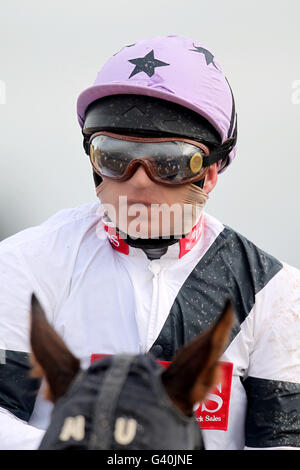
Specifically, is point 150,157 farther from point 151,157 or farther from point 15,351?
point 15,351

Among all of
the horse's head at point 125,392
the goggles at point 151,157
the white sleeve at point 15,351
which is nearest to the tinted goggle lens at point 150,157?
the goggles at point 151,157

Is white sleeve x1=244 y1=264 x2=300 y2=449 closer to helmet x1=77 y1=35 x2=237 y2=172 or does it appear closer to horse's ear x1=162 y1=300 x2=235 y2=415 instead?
helmet x1=77 y1=35 x2=237 y2=172

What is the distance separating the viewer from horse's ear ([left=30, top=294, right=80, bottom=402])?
50 cm

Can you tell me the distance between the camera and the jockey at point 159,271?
1.10m

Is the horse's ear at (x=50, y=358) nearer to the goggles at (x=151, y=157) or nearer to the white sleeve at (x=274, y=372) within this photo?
the goggles at (x=151, y=157)

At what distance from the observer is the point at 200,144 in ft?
3.72

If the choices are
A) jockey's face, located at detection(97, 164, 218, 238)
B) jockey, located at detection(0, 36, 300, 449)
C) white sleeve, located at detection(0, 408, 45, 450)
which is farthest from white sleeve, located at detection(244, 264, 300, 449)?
white sleeve, located at detection(0, 408, 45, 450)

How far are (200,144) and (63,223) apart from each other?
39 cm

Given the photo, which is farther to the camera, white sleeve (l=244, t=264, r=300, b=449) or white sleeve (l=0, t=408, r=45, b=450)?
white sleeve (l=244, t=264, r=300, b=449)

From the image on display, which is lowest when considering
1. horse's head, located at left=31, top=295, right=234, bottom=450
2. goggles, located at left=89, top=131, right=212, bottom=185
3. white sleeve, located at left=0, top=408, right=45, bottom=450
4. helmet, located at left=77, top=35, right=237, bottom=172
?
white sleeve, located at left=0, top=408, right=45, bottom=450

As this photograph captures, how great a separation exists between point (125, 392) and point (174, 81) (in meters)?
0.77

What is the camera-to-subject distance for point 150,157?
1081 millimetres
